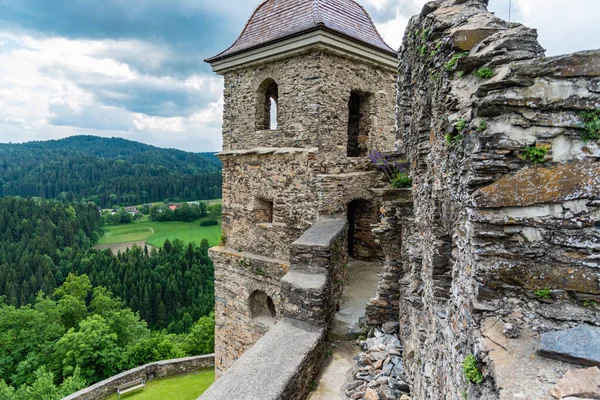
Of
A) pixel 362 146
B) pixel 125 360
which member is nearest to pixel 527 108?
pixel 362 146

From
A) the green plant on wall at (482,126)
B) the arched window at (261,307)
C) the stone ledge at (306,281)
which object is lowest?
the arched window at (261,307)

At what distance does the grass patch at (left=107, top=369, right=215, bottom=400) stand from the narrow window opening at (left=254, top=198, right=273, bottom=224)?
10.3 meters

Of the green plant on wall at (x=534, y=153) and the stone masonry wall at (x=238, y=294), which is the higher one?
the green plant on wall at (x=534, y=153)

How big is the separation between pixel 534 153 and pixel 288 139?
240 inches

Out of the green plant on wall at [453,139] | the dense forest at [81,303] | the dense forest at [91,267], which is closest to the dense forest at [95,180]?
the dense forest at [81,303]

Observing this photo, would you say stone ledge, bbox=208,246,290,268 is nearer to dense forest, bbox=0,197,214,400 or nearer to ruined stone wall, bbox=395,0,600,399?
ruined stone wall, bbox=395,0,600,399

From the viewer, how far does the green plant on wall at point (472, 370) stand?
1960 mm

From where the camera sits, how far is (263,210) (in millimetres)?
8625

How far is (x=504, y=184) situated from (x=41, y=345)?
84.8ft

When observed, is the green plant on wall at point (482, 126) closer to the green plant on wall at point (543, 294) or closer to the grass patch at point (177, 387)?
the green plant on wall at point (543, 294)

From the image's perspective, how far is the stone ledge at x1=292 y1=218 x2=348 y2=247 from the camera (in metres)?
5.99

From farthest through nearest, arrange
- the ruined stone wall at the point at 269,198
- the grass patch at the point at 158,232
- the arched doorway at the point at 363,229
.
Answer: the grass patch at the point at 158,232
the arched doorway at the point at 363,229
the ruined stone wall at the point at 269,198

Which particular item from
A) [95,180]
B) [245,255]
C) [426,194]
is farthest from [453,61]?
[95,180]

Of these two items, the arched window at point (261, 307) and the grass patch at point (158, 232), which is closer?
the arched window at point (261, 307)
